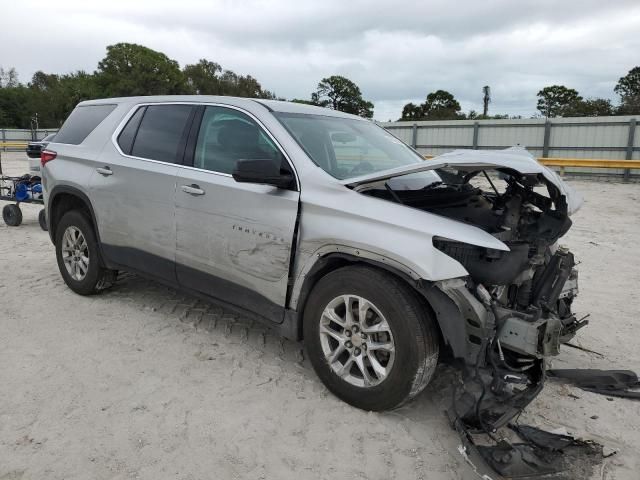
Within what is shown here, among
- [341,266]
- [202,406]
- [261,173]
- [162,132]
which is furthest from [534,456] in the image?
[162,132]

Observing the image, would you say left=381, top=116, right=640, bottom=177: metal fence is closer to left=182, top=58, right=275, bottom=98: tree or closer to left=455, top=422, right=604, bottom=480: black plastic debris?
left=455, top=422, right=604, bottom=480: black plastic debris

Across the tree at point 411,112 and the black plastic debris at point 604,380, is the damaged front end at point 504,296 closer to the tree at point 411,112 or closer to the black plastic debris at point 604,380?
the black plastic debris at point 604,380

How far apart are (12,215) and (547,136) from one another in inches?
737

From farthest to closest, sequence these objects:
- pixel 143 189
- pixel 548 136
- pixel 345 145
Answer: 1. pixel 548 136
2. pixel 143 189
3. pixel 345 145

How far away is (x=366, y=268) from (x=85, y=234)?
3.05 metres

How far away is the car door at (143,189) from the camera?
154 inches

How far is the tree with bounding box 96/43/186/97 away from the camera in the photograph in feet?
195

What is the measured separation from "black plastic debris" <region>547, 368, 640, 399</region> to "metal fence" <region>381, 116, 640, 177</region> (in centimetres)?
1647

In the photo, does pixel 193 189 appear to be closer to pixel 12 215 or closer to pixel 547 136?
pixel 12 215

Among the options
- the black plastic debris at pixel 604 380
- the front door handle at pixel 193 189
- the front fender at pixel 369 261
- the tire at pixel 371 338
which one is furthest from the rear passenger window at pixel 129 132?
the black plastic debris at pixel 604 380

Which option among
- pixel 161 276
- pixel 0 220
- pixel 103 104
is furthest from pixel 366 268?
pixel 0 220

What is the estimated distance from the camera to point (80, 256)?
4.82 meters

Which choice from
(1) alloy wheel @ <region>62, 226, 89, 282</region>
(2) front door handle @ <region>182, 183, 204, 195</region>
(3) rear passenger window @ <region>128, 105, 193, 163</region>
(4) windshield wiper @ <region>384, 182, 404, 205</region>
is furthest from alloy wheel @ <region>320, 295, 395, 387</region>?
(1) alloy wheel @ <region>62, 226, 89, 282</region>

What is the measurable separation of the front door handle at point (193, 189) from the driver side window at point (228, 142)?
0.16 meters
